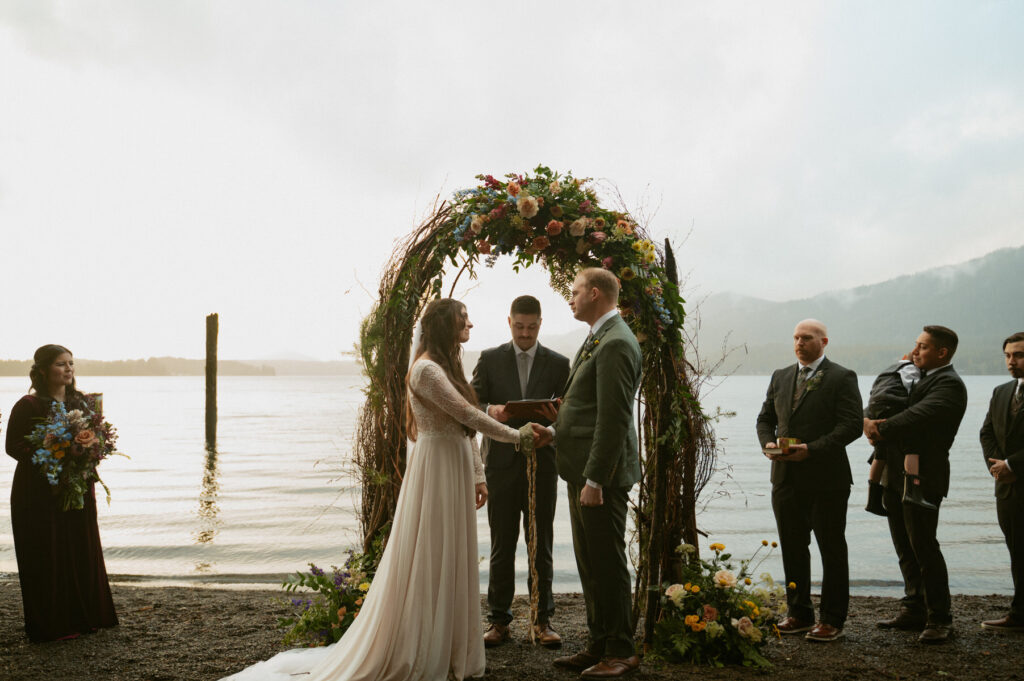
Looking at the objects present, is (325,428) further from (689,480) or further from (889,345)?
(889,345)

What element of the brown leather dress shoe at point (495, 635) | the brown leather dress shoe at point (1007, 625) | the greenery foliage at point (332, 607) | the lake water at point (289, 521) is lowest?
the lake water at point (289, 521)

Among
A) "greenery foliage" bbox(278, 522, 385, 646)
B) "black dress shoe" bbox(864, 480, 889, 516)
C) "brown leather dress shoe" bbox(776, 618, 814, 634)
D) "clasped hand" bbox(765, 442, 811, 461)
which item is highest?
"clasped hand" bbox(765, 442, 811, 461)

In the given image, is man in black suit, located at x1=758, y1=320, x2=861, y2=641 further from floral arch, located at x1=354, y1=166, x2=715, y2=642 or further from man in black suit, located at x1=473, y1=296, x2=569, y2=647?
man in black suit, located at x1=473, y1=296, x2=569, y2=647

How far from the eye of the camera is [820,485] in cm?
514

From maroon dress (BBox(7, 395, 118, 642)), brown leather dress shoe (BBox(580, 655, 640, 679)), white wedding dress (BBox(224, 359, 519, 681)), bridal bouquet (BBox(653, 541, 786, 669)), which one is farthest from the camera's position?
maroon dress (BBox(7, 395, 118, 642))

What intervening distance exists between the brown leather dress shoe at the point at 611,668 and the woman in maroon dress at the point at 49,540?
3816mm

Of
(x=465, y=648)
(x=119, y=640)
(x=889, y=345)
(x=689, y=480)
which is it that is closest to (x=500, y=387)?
(x=689, y=480)

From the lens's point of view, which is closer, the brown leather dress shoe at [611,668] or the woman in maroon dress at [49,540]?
the brown leather dress shoe at [611,668]

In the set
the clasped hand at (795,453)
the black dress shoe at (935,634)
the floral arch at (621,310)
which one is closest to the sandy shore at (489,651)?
the black dress shoe at (935,634)

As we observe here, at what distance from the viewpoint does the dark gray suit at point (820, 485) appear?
511 centimetres

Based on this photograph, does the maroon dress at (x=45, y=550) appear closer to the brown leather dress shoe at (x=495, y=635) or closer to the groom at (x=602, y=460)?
the brown leather dress shoe at (x=495, y=635)

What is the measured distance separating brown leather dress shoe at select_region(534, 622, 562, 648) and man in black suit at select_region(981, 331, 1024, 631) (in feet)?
11.0

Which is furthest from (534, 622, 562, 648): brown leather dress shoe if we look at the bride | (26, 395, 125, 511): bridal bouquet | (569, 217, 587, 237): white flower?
(26, 395, 125, 511): bridal bouquet

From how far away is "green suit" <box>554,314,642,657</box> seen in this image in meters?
4.09
